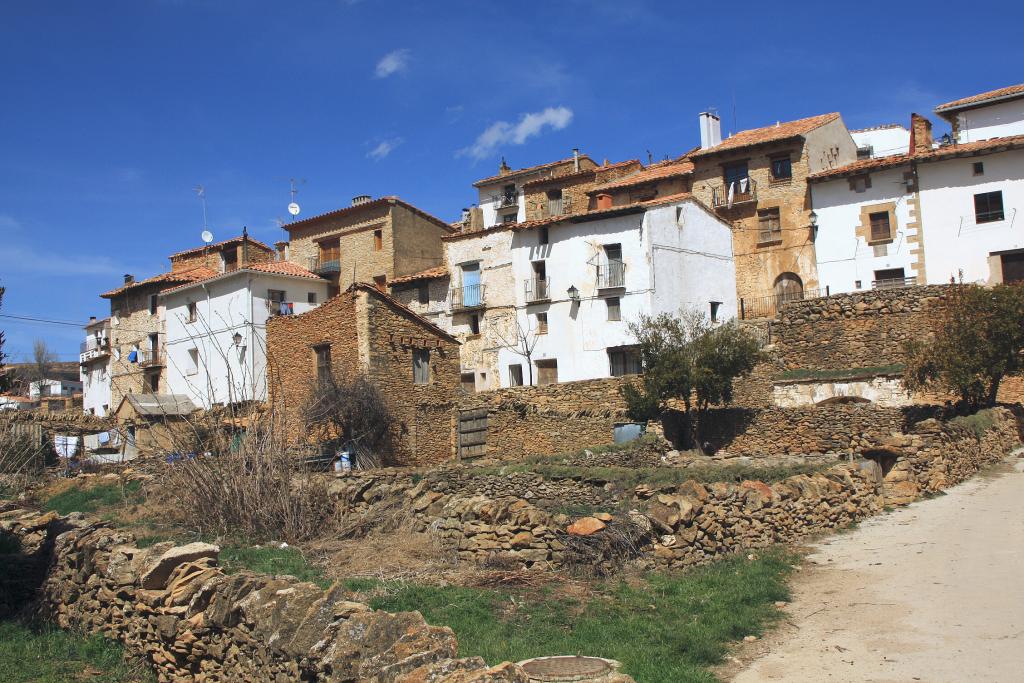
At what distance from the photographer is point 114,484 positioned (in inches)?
847

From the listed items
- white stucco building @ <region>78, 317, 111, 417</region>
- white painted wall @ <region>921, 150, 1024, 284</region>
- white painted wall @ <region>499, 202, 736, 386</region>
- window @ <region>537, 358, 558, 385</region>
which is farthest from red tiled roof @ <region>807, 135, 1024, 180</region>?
white stucco building @ <region>78, 317, 111, 417</region>

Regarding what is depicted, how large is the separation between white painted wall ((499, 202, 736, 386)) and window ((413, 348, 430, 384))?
42.6 ft

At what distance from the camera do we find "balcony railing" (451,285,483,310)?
4318 cm

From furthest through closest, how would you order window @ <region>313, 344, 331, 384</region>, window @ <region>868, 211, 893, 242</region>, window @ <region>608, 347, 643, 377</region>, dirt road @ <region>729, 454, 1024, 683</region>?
window @ <region>608, 347, 643, 377</region> < window @ <region>868, 211, 893, 242</region> < window @ <region>313, 344, 331, 384</region> < dirt road @ <region>729, 454, 1024, 683</region>

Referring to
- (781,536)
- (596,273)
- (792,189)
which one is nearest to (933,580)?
(781,536)

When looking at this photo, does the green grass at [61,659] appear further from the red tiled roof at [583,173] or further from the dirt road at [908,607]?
the red tiled roof at [583,173]

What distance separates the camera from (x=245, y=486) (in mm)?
13805

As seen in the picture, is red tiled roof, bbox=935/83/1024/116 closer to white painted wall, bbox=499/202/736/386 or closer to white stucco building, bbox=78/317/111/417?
white painted wall, bbox=499/202/736/386

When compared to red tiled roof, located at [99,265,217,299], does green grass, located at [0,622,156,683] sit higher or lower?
lower

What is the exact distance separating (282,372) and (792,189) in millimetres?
26249

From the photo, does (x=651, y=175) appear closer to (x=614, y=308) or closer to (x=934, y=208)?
(x=614, y=308)

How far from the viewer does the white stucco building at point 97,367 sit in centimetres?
5644

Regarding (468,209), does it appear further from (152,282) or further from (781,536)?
(781,536)

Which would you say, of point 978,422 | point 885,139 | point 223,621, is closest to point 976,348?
point 978,422
